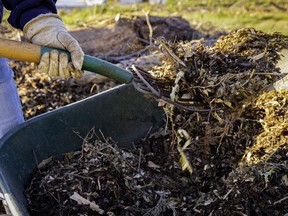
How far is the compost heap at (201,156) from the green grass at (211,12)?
8.56ft

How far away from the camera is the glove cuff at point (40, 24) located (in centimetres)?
194

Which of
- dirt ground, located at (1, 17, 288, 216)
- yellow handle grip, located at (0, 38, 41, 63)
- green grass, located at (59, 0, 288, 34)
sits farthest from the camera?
green grass, located at (59, 0, 288, 34)

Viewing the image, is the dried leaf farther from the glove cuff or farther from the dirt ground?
the glove cuff

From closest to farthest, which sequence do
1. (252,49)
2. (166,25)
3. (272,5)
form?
(252,49) < (166,25) < (272,5)

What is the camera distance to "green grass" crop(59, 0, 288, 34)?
482cm

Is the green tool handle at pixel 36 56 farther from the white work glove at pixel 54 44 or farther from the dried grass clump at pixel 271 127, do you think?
the dried grass clump at pixel 271 127

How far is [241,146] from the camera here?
2.07 m

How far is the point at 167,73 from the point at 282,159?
658 millimetres

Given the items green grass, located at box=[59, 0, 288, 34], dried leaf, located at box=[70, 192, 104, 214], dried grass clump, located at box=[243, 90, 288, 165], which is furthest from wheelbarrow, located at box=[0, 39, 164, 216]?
green grass, located at box=[59, 0, 288, 34]

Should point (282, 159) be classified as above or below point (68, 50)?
below

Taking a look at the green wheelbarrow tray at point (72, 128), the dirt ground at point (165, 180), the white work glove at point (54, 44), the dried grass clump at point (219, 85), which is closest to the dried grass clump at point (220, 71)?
the dried grass clump at point (219, 85)

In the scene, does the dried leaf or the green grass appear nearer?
the dried leaf

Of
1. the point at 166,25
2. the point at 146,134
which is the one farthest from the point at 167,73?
the point at 166,25

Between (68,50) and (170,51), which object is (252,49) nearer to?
(170,51)
